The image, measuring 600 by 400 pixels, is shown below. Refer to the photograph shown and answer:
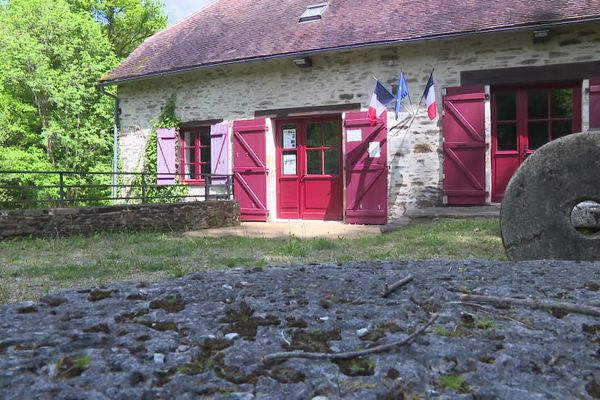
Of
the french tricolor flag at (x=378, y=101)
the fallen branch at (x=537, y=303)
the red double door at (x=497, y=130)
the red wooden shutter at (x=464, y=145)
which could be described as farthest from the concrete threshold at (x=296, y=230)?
the fallen branch at (x=537, y=303)

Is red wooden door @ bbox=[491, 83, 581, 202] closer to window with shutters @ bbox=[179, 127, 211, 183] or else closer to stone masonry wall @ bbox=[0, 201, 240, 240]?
stone masonry wall @ bbox=[0, 201, 240, 240]

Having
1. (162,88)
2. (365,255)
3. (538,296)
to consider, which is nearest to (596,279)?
(538,296)

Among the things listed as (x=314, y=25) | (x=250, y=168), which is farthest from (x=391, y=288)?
(x=314, y=25)

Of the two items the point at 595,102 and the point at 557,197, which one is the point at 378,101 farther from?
the point at 557,197

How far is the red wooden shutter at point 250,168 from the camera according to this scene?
10258 mm

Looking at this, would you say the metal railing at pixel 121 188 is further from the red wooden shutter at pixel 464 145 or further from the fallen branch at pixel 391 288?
the fallen branch at pixel 391 288

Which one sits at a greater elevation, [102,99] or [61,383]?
[102,99]

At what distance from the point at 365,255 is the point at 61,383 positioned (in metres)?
3.94

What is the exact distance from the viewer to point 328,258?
4.93 metres

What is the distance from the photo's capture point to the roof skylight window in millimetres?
10711

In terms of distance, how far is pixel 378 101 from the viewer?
9.01 metres

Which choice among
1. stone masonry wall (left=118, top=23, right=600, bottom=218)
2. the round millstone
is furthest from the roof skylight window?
the round millstone

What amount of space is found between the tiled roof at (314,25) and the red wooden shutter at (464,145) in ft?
3.52

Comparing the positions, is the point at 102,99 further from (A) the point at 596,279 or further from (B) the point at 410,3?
(A) the point at 596,279
